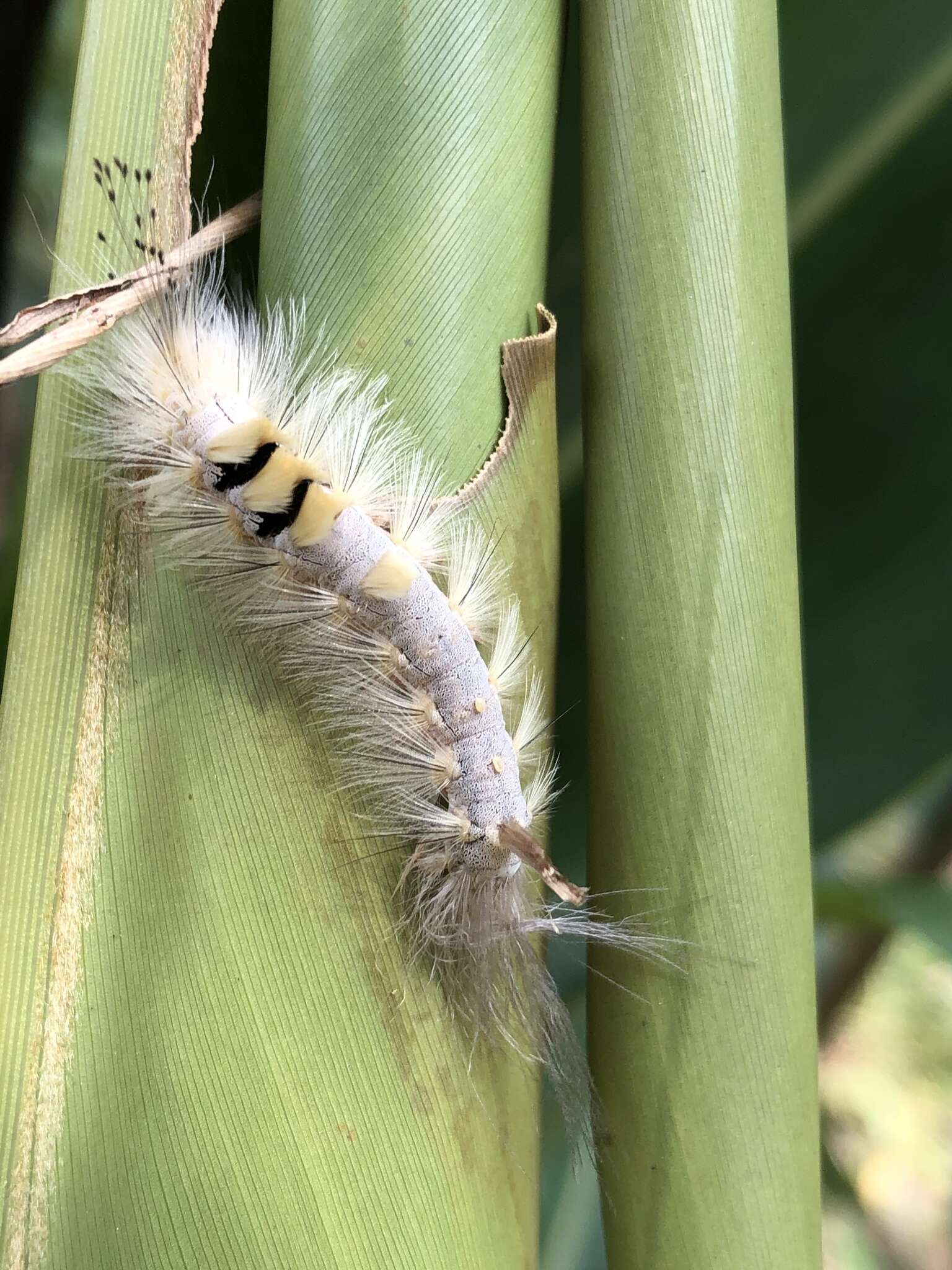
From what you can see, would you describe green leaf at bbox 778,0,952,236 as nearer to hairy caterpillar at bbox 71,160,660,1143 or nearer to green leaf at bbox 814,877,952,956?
hairy caterpillar at bbox 71,160,660,1143

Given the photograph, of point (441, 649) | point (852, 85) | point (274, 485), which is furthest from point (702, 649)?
point (852, 85)

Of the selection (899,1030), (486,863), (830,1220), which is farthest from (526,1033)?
(899,1030)

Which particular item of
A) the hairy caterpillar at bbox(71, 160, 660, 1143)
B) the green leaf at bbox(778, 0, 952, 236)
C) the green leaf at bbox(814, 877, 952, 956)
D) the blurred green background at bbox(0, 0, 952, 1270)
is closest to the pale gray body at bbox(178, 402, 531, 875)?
the hairy caterpillar at bbox(71, 160, 660, 1143)

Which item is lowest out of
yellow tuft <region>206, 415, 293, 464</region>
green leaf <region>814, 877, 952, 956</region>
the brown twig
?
green leaf <region>814, 877, 952, 956</region>

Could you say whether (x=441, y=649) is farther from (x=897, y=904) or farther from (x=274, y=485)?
(x=897, y=904)

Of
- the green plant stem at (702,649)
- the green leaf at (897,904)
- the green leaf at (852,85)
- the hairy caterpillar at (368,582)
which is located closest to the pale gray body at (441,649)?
the hairy caterpillar at (368,582)

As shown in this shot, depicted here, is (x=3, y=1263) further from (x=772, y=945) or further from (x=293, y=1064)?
(x=772, y=945)
